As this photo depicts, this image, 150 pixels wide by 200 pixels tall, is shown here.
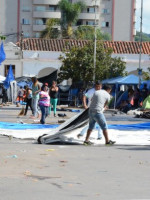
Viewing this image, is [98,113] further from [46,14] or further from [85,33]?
[46,14]

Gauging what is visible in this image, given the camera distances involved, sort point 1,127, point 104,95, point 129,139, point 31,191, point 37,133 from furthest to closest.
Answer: point 1,127, point 37,133, point 129,139, point 104,95, point 31,191

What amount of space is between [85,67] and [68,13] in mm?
40006

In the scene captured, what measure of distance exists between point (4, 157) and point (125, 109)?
26.5m

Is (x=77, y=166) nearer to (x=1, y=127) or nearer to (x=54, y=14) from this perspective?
(x=1, y=127)

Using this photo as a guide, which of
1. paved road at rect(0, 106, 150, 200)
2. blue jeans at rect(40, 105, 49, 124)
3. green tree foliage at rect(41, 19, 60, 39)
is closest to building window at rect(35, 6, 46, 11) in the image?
green tree foliage at rect(41, 19, 60, 39)

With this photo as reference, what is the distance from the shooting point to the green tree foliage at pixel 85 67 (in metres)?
61.5

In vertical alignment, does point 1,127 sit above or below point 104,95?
below

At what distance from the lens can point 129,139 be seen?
19.3 m

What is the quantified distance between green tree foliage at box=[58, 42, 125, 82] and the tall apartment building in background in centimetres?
4244

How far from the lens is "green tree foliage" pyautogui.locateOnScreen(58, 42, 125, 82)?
202 ft

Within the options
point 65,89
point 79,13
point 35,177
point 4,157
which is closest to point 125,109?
point 65,89

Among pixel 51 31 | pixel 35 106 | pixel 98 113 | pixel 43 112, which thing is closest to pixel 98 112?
pixel 98 113

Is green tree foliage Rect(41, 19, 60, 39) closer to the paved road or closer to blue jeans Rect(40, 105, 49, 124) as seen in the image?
blue jeans Rect(40, 105, 49, 124)

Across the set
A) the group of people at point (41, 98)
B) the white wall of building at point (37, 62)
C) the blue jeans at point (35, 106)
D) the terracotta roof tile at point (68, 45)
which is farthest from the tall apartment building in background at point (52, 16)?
the blue jeans at point (35, 106)
